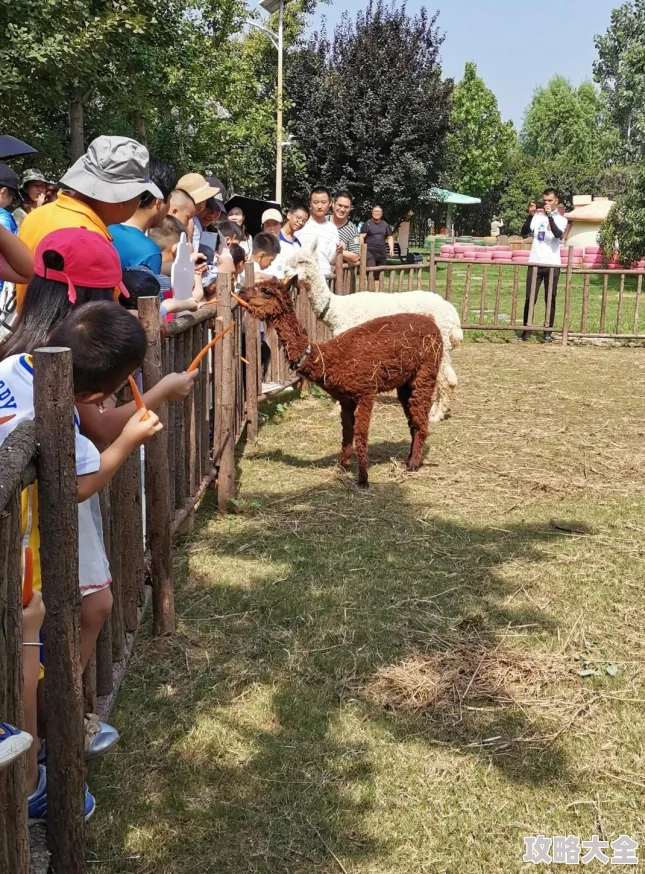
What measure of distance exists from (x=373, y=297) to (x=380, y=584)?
13.2 feet

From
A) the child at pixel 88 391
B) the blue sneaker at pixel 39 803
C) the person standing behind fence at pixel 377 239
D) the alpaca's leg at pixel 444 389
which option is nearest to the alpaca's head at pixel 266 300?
the alpaca's leg at pixel 444 389

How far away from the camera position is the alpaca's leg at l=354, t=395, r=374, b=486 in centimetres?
631

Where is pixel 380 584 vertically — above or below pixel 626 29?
below

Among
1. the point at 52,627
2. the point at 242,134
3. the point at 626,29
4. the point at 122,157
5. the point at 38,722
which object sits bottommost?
the point at 38,722

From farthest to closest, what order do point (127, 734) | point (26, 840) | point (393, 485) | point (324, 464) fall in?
point (324, 464), point (393, 485), point (127, 734), point (26, 840)

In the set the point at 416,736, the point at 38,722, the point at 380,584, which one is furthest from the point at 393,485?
the point at 38,722

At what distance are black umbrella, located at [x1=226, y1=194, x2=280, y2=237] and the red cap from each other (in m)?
6.98

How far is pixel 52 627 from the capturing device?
220 cm

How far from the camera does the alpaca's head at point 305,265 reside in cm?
754

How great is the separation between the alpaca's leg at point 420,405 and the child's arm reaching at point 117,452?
4.42 meters

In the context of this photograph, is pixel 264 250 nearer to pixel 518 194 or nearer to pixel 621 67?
pixel 518 194

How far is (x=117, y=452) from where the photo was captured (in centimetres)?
237

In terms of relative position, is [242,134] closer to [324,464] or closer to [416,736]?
[324,464]

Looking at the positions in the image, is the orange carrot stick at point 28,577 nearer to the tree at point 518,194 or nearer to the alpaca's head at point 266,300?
the alpaca's head at point 266,300
